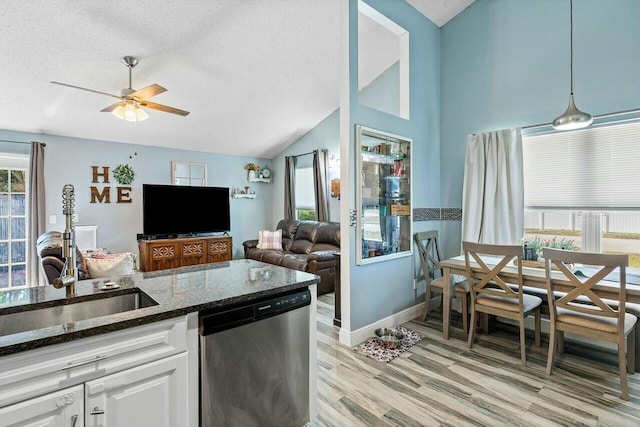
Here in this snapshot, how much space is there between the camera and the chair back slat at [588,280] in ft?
7.18

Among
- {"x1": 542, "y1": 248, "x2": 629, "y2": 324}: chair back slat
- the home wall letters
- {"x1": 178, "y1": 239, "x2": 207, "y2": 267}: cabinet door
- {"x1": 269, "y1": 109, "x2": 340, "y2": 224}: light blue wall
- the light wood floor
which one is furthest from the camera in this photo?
{"x1": 269, "y1": 109, "x2": 340, "y2": 224}: light blue wall

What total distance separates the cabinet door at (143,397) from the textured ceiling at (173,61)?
134 inches

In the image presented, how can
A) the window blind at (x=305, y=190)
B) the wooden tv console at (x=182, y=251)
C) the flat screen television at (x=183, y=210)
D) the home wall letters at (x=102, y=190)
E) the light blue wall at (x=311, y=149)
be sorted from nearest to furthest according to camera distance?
the home wall letters at (x=102, y=190) → the wooden tv console at (x=182, y=251) → the flat screen television at (x=183, y=210) → the light blue wall at (x=311, y=149) → the window blind at (x=305, y=190)

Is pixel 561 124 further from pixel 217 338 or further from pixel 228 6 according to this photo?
pixel 228 6

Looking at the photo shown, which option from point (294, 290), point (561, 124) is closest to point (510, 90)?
point (561, 124)

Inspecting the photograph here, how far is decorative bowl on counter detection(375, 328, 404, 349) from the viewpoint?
3.04 m

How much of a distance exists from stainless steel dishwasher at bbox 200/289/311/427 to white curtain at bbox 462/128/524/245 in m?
2.80

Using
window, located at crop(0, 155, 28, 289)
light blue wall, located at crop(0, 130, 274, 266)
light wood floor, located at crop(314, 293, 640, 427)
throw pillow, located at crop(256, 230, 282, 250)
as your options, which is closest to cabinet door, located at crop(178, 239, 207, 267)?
light blue wall, located at crop(0, 130, 274, 266)

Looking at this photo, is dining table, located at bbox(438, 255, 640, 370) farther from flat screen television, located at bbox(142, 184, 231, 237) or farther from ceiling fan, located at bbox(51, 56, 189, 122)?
flat screen television, located at bbox(142, 184, 231, 237)

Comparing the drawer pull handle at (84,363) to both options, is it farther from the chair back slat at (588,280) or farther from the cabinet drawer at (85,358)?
the chair back slat at (588,280)

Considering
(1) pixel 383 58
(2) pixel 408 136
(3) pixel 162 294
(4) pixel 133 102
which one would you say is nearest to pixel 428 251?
(2) pixel 408 136

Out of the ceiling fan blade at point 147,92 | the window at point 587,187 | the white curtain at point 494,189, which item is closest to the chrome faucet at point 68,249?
the ceiling fan blade at point 147,92

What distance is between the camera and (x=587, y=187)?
10.5 feet

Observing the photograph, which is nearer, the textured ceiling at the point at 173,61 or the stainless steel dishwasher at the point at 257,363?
the stainless steel dishwasher at the point at 257,363
